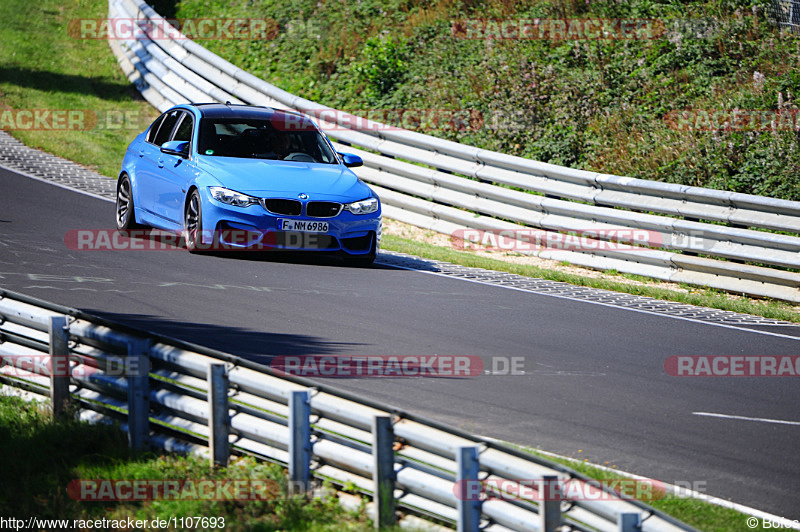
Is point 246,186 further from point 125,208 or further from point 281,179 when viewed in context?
point 125,208

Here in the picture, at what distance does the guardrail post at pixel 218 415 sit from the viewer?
591 centimetres

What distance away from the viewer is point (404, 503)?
5.18 metres

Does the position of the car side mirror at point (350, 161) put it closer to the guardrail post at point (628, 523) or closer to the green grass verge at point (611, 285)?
the green grass verge at point (611, 285)

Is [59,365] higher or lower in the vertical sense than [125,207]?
lower

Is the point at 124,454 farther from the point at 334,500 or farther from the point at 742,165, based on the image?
the point at 742,165

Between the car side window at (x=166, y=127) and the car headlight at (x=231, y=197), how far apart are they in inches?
84.1

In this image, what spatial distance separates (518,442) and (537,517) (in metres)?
1.93

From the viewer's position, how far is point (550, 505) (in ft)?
14.7

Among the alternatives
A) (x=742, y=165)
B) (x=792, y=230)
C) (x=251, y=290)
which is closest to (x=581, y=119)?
(x=742, y=165)

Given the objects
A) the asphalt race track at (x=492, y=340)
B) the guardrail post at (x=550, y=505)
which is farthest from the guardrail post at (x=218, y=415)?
the guardrail post at (x=550, y=505)

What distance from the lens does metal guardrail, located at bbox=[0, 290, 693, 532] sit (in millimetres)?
4707

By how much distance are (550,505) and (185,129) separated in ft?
31.7

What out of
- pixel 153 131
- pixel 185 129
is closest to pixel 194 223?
pixel 185 129

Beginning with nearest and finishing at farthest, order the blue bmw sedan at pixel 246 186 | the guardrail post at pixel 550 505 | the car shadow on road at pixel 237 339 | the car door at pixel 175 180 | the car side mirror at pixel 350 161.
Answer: the guardrail post at pixel 550 505 < the car shadow on road at pixel 237 339 < the blue bmw sedan at pixel 246 186 < the car door at pixel 175 180 < the car side mirror at pixel 350 161
